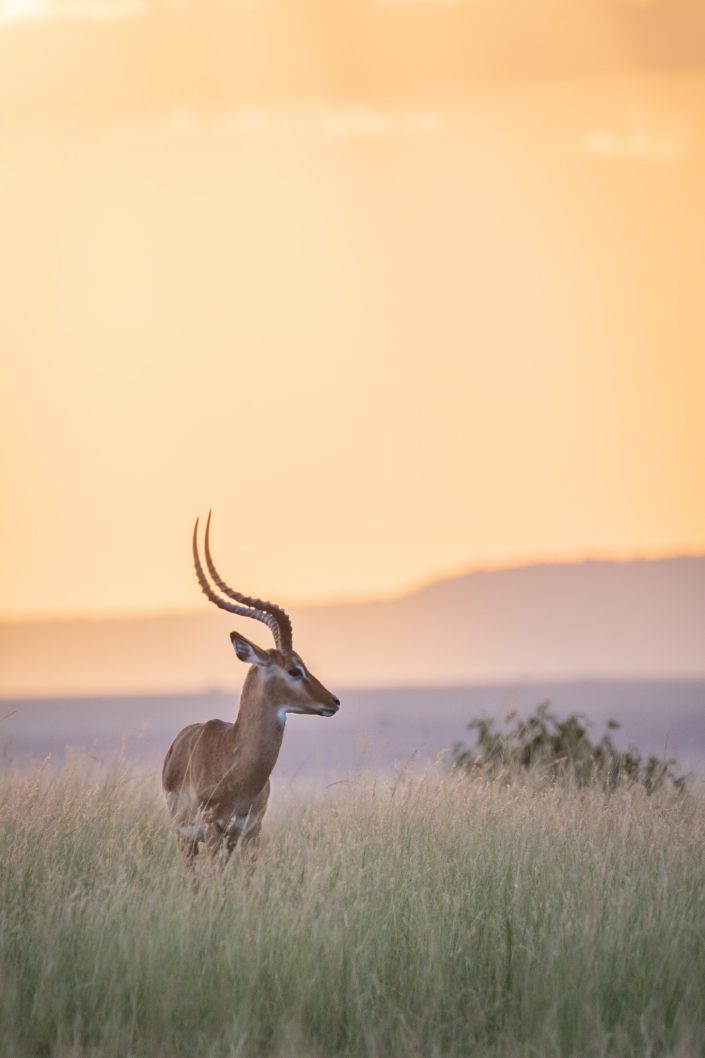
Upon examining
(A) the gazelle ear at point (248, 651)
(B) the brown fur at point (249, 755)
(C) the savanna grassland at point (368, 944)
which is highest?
(A) the gazelle ear at point (248, 651)

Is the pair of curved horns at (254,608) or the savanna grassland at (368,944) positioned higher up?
the pair of curved horns at (254,608)

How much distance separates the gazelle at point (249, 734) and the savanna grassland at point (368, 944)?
337 mm

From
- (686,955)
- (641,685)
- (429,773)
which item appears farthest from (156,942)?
(641,685)

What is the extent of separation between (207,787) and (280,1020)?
140 inches

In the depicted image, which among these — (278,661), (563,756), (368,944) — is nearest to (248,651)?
(278,661)

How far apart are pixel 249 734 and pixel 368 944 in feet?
9.53

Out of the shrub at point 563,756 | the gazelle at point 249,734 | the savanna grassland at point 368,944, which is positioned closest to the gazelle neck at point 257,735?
the gazelle at point 249,734

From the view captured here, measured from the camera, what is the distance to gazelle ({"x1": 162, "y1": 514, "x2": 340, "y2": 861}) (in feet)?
37.2

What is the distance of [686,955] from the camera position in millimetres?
8867

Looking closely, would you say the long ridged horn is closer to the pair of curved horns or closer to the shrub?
the pair of curved horns

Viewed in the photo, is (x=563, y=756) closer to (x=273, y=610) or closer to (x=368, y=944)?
(x=273, y=610)

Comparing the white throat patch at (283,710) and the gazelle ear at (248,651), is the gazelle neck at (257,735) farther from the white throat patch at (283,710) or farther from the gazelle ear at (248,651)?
the gazelle ear at (248,651)

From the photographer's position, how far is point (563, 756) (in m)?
15.4

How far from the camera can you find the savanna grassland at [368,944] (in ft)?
26.3
